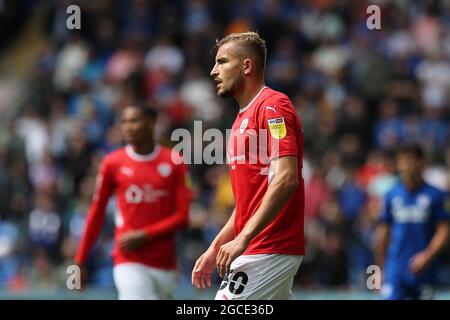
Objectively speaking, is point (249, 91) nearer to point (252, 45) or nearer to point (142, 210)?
point (252, 45)

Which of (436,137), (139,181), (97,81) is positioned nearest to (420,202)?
(139,181)

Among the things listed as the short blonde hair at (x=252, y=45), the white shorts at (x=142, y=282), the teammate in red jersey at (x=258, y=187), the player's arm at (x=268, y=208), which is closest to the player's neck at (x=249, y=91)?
the teammate in red jersey at (x=258, y=187)

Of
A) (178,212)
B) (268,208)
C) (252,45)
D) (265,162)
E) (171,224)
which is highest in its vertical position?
(252,45)

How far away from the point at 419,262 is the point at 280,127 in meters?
4.16

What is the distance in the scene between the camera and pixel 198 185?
1590 centimetres

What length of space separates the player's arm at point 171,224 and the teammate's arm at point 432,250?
240 centimetres

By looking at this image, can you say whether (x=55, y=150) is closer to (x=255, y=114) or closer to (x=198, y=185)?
(x=198, y=185)

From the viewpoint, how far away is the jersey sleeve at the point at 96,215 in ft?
30.8

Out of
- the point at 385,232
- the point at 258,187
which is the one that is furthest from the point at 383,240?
the point at 258,187

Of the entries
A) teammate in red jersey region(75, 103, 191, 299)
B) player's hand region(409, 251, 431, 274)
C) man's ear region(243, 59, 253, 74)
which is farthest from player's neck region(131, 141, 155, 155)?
man's ear region(243, 59, 253, 74)

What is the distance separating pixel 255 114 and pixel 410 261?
4.25m

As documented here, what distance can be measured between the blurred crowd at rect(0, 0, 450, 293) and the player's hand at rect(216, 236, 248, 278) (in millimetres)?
8544

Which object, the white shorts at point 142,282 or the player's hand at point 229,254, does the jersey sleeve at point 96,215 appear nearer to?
the white shorts at point 142,282

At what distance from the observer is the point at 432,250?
10.0 m
